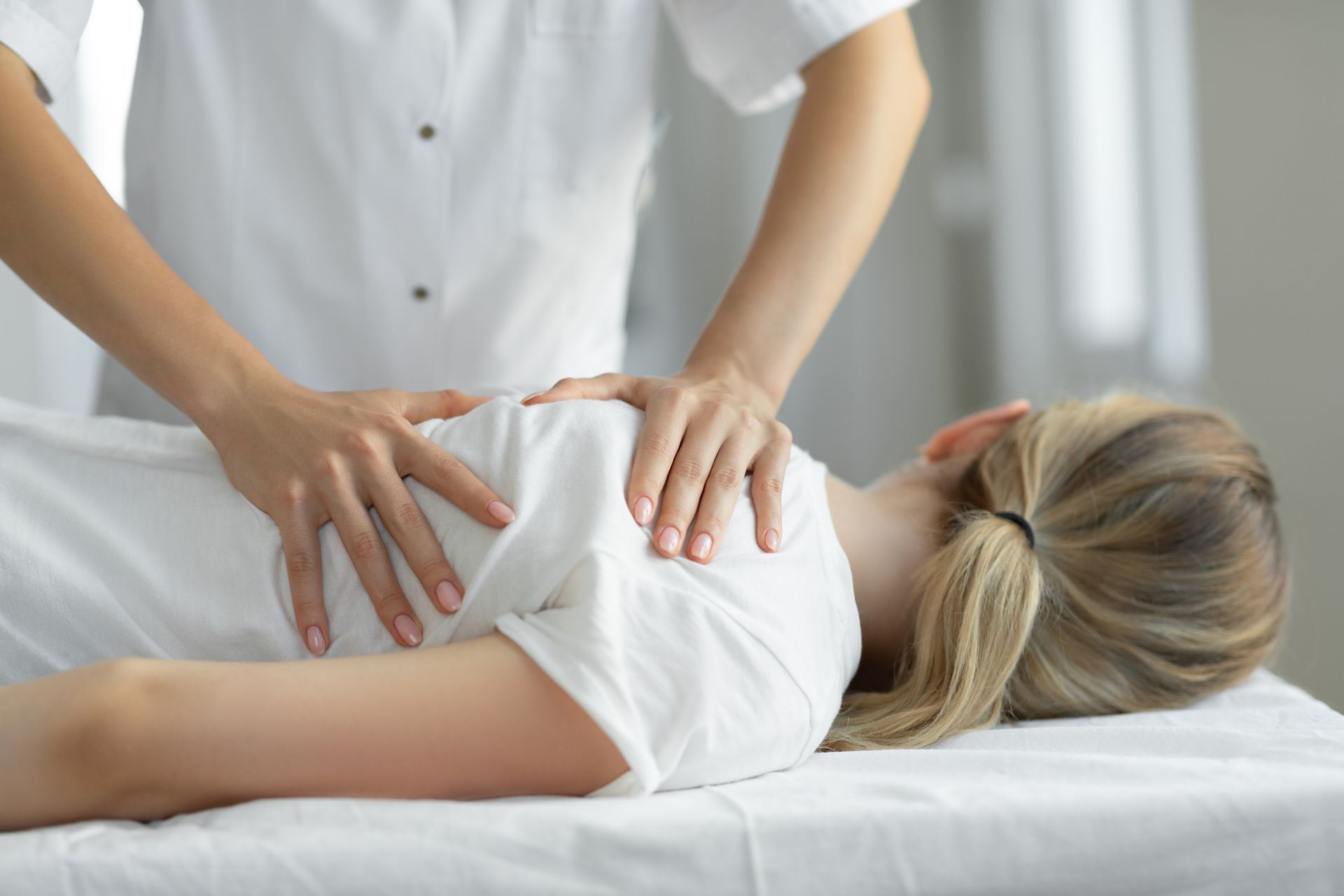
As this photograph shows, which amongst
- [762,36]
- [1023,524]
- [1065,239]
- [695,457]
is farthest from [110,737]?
[1065,239]

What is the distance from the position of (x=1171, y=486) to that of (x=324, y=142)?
3.32ft

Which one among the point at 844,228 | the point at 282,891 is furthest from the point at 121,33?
the point at 282,891

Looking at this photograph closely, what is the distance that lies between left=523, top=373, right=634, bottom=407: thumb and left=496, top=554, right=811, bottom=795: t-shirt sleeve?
8.4 inches

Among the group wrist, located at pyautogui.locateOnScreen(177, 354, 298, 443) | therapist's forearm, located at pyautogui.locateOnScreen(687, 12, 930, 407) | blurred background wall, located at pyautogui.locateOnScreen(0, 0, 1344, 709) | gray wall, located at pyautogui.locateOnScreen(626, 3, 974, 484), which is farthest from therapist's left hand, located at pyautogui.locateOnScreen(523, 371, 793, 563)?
gray wall, located at pyautogui.locateOnScreen(626, 3, 974, 484)

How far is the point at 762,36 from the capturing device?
1.36m

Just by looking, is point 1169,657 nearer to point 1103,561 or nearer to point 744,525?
point 1103,561

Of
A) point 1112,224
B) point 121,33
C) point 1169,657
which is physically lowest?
point 1169,657

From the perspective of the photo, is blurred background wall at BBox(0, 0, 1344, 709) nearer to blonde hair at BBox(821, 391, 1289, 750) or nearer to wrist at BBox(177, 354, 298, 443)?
blonde hair at BBox(821, 391, 1289, 750)

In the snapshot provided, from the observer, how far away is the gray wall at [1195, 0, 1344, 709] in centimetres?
A: 178

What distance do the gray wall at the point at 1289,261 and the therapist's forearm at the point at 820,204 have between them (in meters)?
0.85

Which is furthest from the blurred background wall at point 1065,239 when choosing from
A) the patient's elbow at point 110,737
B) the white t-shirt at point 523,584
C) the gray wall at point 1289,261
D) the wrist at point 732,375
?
the patient's elbow at point 110,737

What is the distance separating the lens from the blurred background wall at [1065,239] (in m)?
1.82

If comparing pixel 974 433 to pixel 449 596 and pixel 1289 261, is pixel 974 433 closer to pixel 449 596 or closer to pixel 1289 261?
pixel 449 596

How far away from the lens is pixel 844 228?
1.20 m
